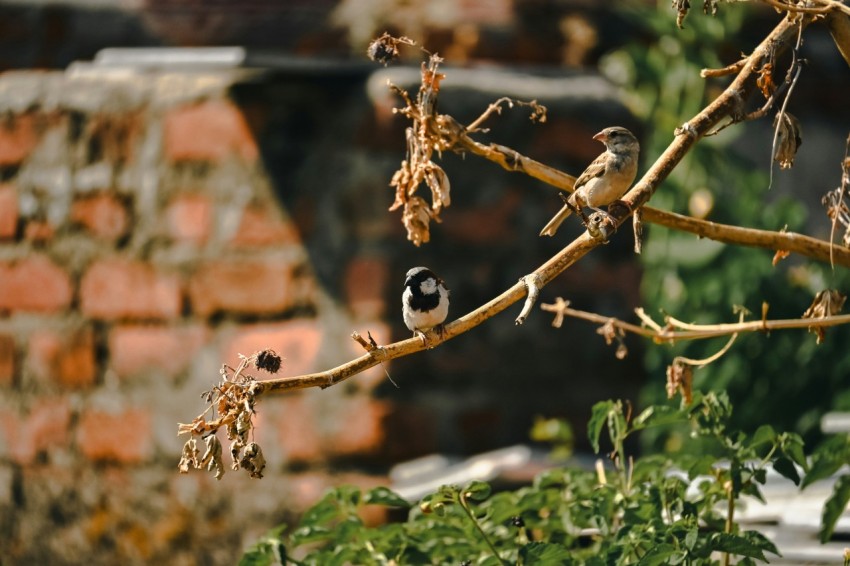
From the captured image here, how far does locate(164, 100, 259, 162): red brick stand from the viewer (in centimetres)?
344

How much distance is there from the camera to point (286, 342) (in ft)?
11.1

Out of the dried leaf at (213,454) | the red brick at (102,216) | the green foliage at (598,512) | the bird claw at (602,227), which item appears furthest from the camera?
the red brick at (102,216)

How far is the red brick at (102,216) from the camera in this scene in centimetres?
356

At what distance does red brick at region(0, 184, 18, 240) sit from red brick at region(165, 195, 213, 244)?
1.54 feet

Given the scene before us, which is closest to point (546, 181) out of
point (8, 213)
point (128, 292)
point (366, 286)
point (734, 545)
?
point (734, 545)

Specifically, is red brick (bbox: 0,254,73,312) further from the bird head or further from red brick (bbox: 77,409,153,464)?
the bird head

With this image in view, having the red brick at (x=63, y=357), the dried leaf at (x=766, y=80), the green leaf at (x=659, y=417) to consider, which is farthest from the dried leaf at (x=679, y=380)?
the red brick at (x=63, y=357)

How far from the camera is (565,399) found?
11.6 feet

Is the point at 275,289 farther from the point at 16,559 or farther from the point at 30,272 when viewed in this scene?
the point at 16,559

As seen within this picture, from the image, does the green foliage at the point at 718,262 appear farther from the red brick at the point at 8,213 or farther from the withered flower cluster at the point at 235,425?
the withered flower cluster at the point at 235,425

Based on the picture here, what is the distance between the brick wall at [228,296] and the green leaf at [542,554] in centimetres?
155

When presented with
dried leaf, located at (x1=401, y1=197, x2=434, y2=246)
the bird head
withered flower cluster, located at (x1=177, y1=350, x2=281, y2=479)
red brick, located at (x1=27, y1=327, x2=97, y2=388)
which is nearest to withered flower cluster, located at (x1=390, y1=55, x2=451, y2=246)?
dried leaf, located at (x1=401, y1=197, x2=434, y2=246)

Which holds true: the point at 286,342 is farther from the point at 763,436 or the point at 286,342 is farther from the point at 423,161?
the point at 423,161

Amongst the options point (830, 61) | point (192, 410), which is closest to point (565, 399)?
point (192, 410)
